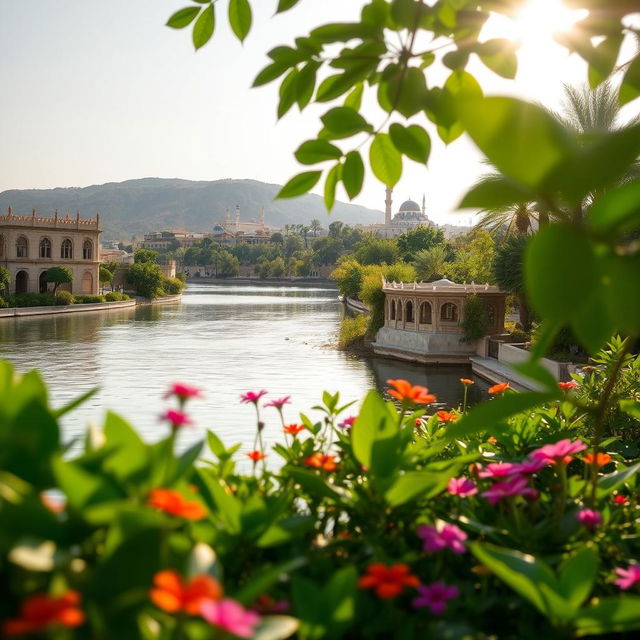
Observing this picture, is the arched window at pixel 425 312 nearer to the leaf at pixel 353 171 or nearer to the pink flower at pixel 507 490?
the leaf at pixel 353 171

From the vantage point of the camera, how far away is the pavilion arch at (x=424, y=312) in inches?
1024

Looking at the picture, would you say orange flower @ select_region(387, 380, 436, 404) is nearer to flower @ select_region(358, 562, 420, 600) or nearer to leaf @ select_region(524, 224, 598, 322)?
flower @ select_region(358, 562, 420, 600)

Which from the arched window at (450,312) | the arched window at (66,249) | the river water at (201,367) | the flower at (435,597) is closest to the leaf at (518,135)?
the flower at (435,597)

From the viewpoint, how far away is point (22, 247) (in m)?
50.7

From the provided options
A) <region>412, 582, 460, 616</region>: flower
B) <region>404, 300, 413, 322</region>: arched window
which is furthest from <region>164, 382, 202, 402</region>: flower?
<region>404, 300, 413, 322</region>: arched window

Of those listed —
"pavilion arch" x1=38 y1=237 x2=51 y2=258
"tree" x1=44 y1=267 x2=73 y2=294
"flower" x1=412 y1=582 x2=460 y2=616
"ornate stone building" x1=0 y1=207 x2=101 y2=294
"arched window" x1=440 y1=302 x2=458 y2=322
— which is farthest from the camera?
"pavilion arch" x1=38 y1=237 x2=51 y2=258

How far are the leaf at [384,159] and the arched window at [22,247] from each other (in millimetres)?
53394

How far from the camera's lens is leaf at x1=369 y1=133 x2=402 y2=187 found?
1644 mm

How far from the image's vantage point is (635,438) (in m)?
3.85

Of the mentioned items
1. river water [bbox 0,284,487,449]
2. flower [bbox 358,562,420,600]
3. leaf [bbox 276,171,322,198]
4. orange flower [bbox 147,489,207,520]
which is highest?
leaf [bbox 276,171,322,198]

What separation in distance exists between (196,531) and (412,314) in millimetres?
26201

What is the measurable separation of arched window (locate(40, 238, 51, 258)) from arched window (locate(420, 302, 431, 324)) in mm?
35775

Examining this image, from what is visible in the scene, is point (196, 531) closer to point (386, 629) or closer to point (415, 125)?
point (386, 629)

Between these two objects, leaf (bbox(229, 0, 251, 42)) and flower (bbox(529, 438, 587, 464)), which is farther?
leaf (bbox(229, 0, 251, 42))
